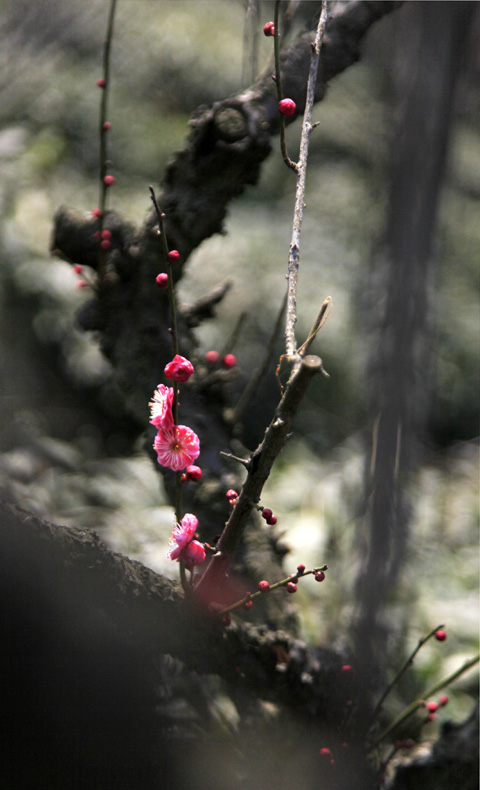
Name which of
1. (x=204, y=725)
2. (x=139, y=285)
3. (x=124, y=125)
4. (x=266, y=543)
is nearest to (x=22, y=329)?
(x=124, y=125)

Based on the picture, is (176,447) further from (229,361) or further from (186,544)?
(229,361)

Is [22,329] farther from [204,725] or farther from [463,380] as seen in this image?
[204,725]

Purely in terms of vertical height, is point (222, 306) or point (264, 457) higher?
point (222, 306)

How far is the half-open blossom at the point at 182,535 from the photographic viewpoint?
1.76 feet

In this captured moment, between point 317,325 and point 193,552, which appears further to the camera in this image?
point 193,552

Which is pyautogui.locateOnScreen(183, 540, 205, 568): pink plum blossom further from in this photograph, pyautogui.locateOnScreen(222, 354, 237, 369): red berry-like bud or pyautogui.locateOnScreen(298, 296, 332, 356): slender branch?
pyautogui.locateOnScreen(222, 354, 237, 369): red berry-like bud

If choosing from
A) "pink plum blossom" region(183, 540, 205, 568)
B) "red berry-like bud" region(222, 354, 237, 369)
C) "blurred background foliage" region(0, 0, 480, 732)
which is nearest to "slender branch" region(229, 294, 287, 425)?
"red berry-like bud" region(222, 354, 237, 369)

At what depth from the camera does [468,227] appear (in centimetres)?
209

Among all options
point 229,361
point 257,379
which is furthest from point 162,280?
point 257,379

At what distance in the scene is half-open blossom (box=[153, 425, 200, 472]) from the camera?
534 mm

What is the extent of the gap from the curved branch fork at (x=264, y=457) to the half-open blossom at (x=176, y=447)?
0.16ft

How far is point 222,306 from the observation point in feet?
7.26

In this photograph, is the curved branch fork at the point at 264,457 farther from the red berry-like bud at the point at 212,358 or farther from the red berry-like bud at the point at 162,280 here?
the red berry-like bud at the point at 212,358

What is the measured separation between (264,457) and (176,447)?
78 mm
